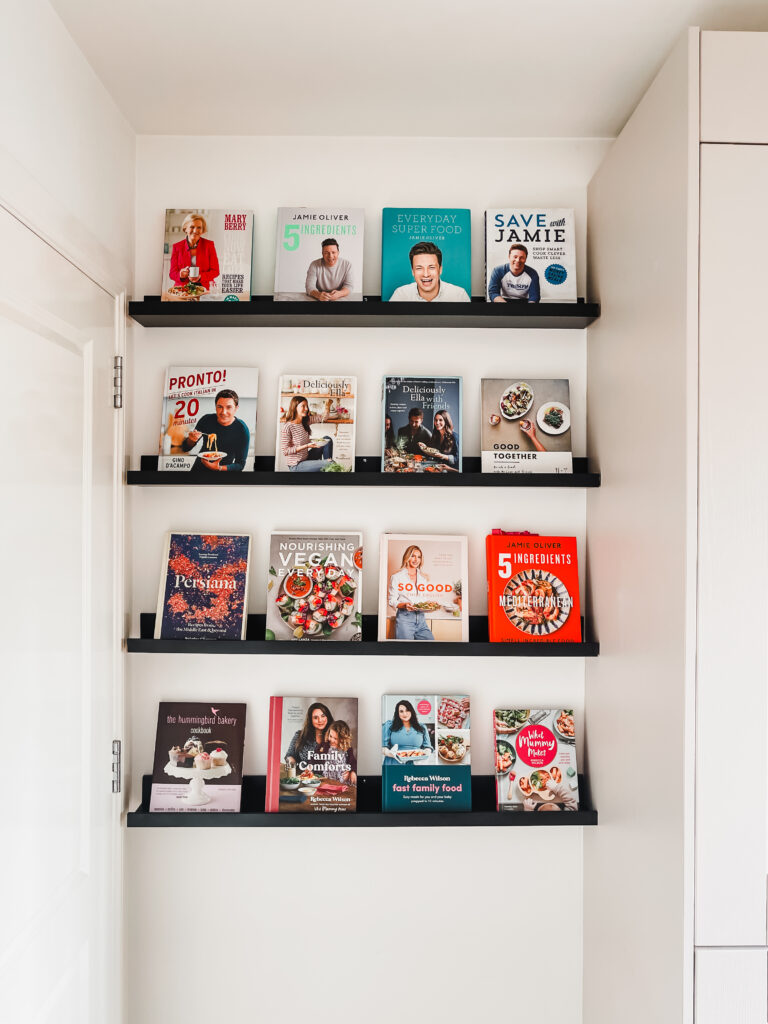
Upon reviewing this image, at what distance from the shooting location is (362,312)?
6.23 ft

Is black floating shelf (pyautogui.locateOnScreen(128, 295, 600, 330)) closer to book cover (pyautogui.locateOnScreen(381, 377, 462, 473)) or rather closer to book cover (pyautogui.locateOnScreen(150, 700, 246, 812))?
book cover (pyautogui.locateOnScreen(381, 377, 462, 473))

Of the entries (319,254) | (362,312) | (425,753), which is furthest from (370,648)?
(319,254)

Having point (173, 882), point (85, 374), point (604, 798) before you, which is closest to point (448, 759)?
point (604, 798)

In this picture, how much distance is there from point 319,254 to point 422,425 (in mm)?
492

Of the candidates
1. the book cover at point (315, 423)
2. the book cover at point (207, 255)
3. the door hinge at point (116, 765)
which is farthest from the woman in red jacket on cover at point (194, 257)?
the door hinge at point (116, 765)

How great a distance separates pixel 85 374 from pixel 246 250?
543mm

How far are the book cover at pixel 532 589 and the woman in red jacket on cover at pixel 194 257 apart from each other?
3.13 feet

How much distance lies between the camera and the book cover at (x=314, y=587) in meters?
1.94

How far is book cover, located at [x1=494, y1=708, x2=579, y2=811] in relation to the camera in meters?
1.95

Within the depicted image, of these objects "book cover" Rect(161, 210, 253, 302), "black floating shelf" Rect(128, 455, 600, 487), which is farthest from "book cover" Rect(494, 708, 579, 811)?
"book cover" Rect(161, 210, 253, 302)

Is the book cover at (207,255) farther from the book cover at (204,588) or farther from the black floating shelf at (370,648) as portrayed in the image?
the black floating shelf at (370,648)
